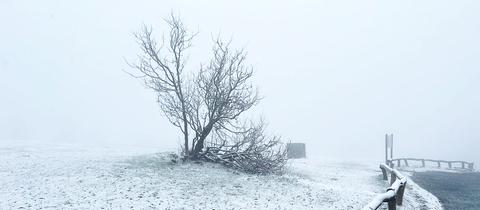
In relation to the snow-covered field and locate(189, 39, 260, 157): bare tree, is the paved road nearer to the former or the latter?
the snow-covered field

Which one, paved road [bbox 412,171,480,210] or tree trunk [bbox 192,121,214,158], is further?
tree trunk [bbox 192,121,214,158]

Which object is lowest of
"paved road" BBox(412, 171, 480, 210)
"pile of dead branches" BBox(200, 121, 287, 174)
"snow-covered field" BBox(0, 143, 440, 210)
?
"paved road" BBox(412, 171, 480, 210)

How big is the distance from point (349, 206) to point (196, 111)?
9.70 meters

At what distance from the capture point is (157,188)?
1387 centimetres

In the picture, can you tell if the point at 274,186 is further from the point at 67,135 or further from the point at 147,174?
the point at 67,135

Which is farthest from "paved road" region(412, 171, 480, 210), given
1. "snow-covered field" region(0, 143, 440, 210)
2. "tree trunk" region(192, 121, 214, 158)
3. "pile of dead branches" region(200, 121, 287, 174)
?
"tree trunk" region(192, 121, 214, 158)

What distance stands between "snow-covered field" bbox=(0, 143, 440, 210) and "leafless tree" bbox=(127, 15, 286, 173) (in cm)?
129

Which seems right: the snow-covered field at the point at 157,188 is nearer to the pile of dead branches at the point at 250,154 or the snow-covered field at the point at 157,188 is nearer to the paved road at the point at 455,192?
the paved road at the point at 455,192

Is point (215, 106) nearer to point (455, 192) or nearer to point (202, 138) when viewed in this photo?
point (202, 138)

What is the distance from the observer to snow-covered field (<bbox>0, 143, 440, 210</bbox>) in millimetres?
12039

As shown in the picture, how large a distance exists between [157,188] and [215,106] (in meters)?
7.19

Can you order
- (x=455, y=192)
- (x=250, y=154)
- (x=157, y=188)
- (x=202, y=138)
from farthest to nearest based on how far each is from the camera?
(x=202, y=138) → (x=250, y=154) → (x=455, y=192) → (x=157, y=188)

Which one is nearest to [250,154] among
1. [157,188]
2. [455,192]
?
[157,188]

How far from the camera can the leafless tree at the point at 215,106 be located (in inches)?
803
